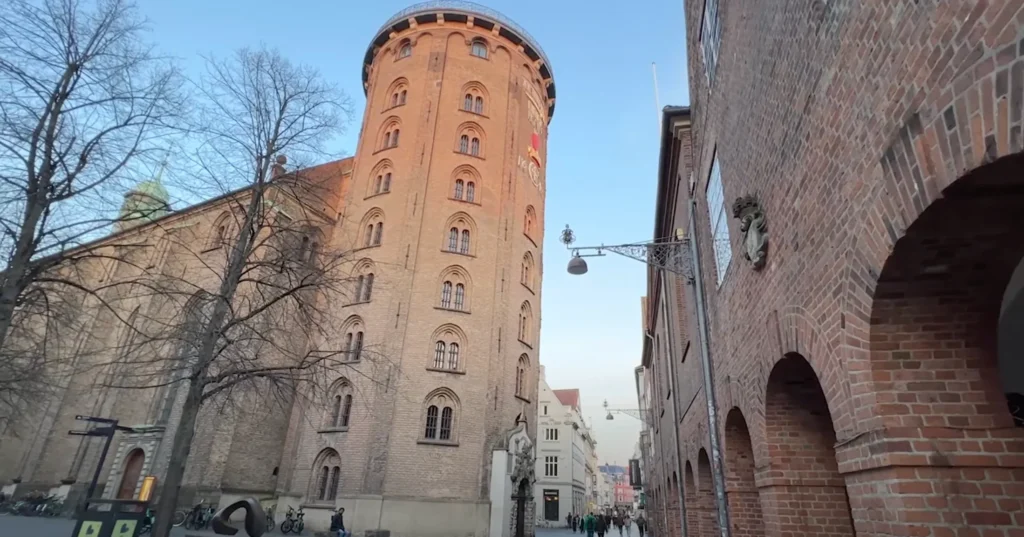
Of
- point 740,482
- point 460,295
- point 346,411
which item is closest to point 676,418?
point 740,482

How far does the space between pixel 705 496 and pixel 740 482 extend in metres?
4.05

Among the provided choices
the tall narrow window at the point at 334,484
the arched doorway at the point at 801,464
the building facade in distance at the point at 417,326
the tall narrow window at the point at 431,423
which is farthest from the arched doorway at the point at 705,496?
the tall narrow window at the point at 334,484

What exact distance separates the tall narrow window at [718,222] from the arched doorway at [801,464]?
2131 mm

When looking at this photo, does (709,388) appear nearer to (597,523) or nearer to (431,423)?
(431,423)

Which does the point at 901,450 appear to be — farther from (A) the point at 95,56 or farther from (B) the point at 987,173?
(A) the point at 95,56

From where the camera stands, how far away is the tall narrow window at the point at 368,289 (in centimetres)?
2567

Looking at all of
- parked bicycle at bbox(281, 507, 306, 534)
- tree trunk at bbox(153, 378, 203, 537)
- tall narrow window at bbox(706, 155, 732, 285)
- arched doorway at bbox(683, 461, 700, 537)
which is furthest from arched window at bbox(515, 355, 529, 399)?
tall narrow window at bbox(706, 155, 732, 285)

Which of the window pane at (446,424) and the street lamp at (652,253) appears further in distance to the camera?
the window pane at (446,424)

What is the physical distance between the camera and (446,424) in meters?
23.8

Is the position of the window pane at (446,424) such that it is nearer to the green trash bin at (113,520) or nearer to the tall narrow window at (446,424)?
the tall narrow window at (446,424)

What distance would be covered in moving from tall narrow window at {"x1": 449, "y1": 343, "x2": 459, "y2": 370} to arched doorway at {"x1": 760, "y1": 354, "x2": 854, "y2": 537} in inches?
797

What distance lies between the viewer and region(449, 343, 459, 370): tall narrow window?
24766 mm

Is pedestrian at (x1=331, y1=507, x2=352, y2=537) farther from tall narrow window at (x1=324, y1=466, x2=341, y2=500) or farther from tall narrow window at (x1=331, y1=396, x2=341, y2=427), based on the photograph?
tall narrow window at (x1=331, y1=396, x2=341, y2=427)

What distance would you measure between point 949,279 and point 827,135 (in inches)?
43.9
